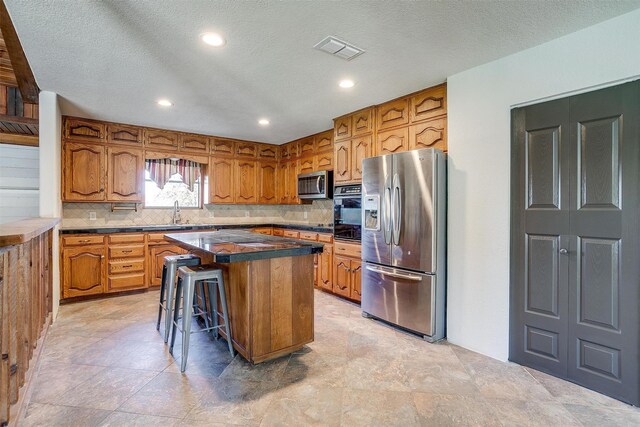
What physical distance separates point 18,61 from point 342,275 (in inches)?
158

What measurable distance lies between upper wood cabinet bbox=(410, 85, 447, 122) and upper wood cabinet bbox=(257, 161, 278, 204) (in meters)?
3.42

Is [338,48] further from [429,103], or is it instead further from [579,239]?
[579,239]

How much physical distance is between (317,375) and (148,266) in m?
3.38

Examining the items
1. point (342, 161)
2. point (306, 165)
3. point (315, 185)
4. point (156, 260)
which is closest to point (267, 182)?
point (306, 165)

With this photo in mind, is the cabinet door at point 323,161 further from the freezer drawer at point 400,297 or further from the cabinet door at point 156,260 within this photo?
the cabinet door at point 156,260

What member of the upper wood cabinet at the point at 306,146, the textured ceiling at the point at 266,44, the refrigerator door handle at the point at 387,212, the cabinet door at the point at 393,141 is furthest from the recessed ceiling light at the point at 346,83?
the upper wood cabinet at the point at 306,146

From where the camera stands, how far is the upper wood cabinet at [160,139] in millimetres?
4922

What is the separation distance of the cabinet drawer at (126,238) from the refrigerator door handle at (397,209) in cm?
360

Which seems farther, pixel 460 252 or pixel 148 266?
pixel 148 266

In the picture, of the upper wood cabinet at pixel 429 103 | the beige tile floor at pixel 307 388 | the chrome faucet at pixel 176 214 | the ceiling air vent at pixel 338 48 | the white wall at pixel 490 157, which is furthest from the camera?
the chrome faucet at pixel 176 214

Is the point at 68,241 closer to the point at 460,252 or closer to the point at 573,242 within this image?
the point at 460,252

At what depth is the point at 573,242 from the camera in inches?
90.4

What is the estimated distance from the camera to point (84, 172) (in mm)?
4453

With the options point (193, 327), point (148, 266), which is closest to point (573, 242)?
point (193, 327)
